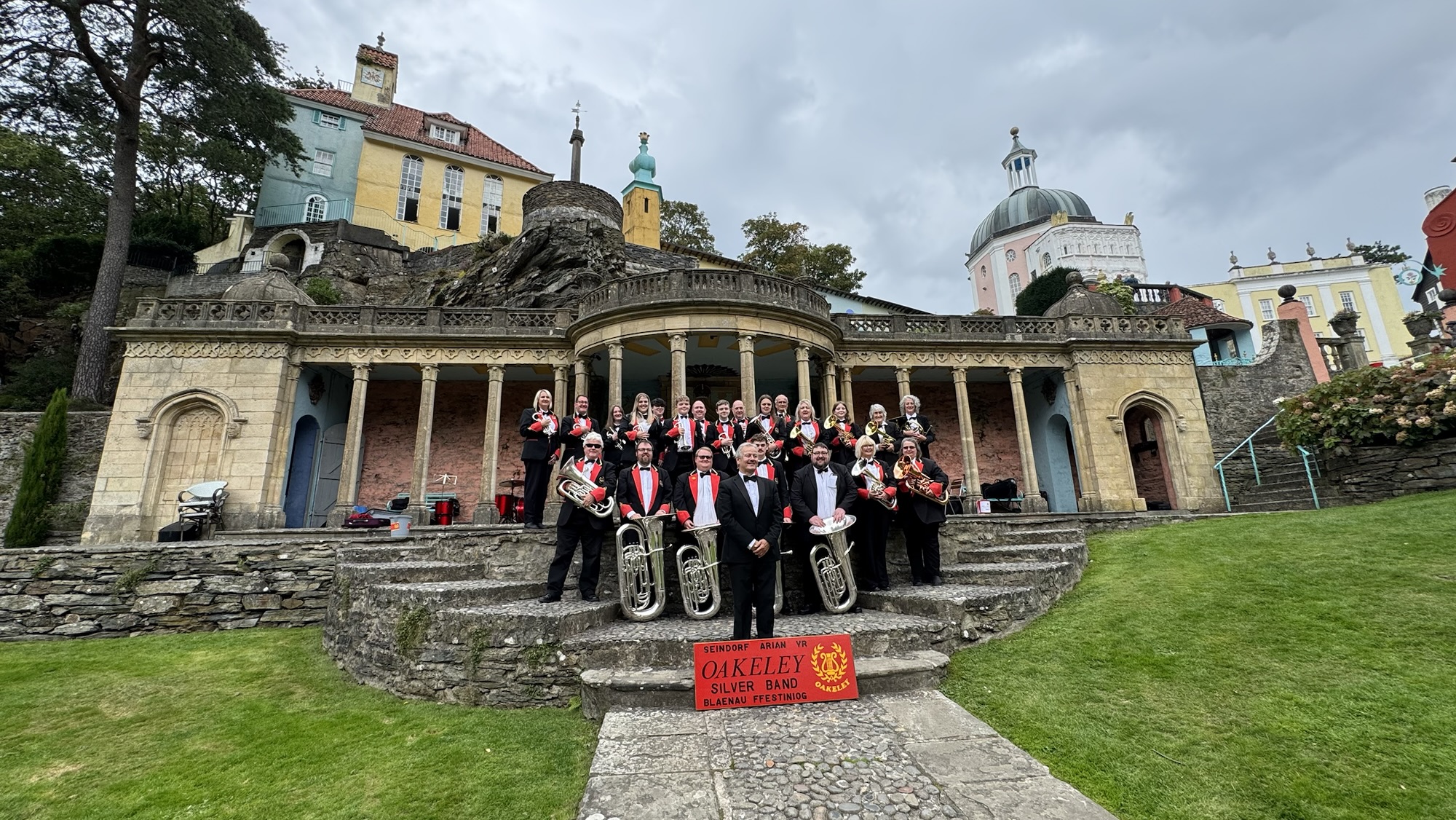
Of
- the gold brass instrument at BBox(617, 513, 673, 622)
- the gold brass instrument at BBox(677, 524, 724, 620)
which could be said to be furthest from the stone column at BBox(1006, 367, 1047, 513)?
the gold brass instrument at BBox(617, 513, 673, 622)

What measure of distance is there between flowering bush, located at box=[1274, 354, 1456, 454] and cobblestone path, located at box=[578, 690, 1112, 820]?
12221 mm

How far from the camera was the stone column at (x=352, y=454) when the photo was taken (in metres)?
13.7

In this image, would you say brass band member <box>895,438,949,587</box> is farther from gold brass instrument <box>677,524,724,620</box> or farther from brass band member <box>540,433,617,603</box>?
brass band member <box>540,433,617,603</box>

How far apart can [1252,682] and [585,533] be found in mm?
5812

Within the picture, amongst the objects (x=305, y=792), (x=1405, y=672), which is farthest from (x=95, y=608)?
(x=1405, y=672)

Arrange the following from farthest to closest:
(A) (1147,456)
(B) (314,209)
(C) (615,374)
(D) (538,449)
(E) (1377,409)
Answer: (B) (314,209) < (A) (1147,456) < (C) (615,374) < (E) (1377,409) < (D) (538,449)

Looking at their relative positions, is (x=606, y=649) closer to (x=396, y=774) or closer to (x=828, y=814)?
(x=396, y=774)

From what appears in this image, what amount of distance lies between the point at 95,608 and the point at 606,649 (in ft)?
27.7

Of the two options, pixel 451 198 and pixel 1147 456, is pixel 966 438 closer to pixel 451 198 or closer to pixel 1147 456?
pixel 1147 456

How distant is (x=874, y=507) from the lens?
6.82 meters

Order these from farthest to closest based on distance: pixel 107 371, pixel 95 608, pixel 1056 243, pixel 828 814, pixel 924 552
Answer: pixel 1056 243 < pixel 107 371 < pixel 95 608 < pixel 924 552 < pixel 828 814

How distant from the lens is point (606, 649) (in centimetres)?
488

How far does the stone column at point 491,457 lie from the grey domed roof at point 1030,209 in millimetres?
42085

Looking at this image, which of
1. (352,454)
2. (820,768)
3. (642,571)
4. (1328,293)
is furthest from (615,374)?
(1328,293)
